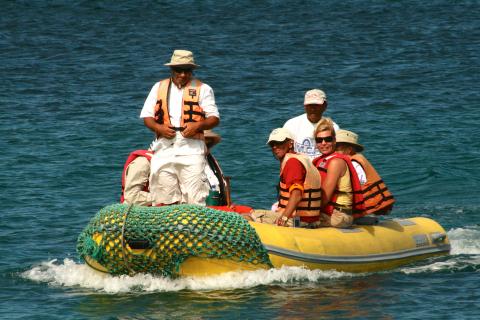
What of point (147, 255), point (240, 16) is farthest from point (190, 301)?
point (240, 16)

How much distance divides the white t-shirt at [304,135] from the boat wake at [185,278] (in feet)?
4.67

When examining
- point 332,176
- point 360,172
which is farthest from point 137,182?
point 360,172

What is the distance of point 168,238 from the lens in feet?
36.8

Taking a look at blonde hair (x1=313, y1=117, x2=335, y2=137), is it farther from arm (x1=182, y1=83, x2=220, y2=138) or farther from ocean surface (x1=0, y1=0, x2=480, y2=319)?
ocean surface (x1=0, y1=0, x2=480, y2=319)

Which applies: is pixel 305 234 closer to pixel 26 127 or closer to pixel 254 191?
pixel 254 191

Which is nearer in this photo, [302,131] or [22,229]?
[302,131]

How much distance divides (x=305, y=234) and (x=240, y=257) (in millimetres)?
784

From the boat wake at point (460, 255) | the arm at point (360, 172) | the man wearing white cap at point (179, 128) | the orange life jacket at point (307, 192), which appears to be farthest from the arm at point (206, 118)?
the boat wake at point (460, 255)

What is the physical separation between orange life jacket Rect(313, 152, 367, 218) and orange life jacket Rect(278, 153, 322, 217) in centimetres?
25

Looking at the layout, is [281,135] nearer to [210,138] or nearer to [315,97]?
[315,97]

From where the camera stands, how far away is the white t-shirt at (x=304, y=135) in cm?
1266

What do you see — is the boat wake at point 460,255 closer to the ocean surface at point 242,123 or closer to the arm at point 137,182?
the ocean surface at point 242,123

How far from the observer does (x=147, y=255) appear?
37.2 feet

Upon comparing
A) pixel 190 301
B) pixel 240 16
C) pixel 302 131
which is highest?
pixel 240 16
